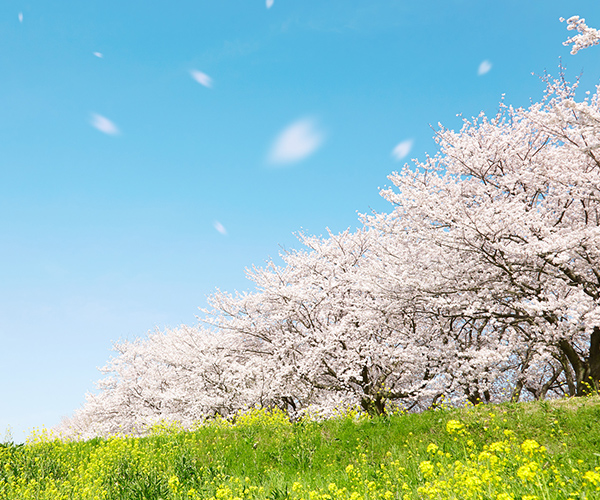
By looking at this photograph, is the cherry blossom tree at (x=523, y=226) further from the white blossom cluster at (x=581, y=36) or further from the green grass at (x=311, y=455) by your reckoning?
the green grass at (x=311, y=455)

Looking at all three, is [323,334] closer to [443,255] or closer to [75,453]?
[443,255]

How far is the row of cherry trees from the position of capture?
1234cm

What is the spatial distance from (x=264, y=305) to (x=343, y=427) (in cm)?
1161

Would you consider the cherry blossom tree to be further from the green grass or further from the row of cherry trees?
the green grass

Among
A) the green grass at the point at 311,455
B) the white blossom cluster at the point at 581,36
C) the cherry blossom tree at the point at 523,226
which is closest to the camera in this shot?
the green grass at the point at 311,455

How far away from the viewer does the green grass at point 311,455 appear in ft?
19.3

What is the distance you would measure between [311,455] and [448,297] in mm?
7468

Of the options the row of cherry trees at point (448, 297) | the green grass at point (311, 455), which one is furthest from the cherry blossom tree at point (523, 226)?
the green grass at point (311, 455)

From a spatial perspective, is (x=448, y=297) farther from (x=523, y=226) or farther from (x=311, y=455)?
(x=311, y=455)

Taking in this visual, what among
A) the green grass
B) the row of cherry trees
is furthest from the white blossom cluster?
the green grass

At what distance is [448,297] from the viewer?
13.8 metres

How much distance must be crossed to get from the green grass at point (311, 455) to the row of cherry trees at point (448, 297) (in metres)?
3.59

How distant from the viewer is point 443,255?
1395 cm

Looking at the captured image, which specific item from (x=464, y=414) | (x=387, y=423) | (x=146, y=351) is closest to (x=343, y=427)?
(x=387, y=423)
